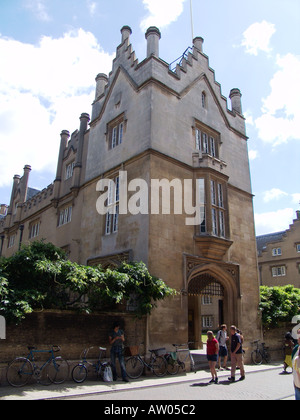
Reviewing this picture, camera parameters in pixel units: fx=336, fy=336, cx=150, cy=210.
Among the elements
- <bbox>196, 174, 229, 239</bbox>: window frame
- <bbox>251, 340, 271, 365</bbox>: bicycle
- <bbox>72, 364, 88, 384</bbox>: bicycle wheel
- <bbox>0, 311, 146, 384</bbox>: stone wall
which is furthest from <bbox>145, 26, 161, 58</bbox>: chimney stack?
<bbox>251, 340, 271, 365</bbox>: bicycle

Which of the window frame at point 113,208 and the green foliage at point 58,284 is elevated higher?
the window frame at point 113,208

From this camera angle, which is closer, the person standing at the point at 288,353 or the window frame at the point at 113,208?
the person standing at the point at 288,353

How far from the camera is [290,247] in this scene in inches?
1522

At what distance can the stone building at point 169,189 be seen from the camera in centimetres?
1405

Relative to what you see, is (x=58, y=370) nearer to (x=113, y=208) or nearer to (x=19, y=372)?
(x=19, y=372)

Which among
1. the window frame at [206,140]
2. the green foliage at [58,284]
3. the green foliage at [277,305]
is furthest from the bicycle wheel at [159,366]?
the window frame at [206,140]

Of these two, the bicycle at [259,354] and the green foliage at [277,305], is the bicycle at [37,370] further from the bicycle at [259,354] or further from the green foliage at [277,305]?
the green foliage at [277,305]

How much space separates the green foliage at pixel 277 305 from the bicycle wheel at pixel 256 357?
1826 millimetres

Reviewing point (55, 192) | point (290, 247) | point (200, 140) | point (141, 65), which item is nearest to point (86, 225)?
point (55, 192)

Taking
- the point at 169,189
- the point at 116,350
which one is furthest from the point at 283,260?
the point at 116,350

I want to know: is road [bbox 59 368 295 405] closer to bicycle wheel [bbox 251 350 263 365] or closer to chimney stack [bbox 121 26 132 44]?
bicycle wheel [bbox 251 350 263 365]

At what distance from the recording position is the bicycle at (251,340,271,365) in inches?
612

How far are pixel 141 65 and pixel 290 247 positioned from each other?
29.7 meters
